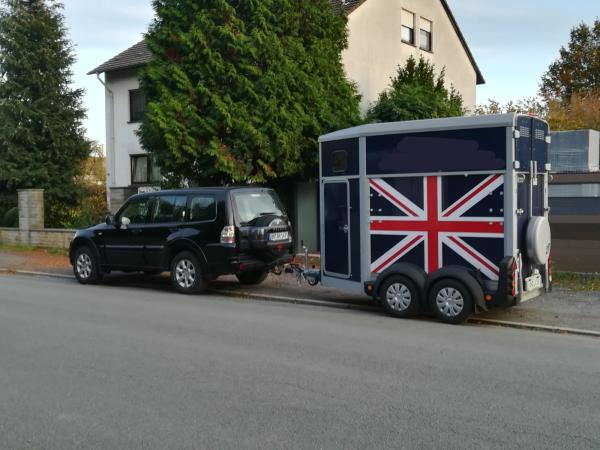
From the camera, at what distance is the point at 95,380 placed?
6.14 metres

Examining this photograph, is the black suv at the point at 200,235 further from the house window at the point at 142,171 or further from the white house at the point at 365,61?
the house window at the point at 142,171

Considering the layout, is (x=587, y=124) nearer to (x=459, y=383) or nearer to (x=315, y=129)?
(x=315, y=129)

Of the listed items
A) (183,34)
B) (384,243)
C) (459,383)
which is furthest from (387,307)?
(183,34)

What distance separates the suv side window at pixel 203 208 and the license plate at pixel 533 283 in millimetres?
5241

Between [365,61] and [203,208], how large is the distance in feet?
44.6

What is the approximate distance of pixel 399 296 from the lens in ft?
30.9

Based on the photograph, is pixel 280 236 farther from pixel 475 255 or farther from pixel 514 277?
pixel 514 277

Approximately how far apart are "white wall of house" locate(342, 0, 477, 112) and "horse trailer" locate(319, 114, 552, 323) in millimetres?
13084

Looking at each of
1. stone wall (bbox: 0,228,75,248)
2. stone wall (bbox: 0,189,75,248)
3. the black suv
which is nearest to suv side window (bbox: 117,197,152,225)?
the black suv

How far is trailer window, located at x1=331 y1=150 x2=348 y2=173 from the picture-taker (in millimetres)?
10086

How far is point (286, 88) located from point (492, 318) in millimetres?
8563

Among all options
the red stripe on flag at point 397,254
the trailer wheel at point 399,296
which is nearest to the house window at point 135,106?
the red stripe on flag at point 397,254

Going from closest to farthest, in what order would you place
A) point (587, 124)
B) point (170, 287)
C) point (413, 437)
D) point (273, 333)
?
point (413, 437) → point (273, 333) → point (170, 287) → point (587, 124)

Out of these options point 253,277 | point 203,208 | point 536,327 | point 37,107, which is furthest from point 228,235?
point 37,107
